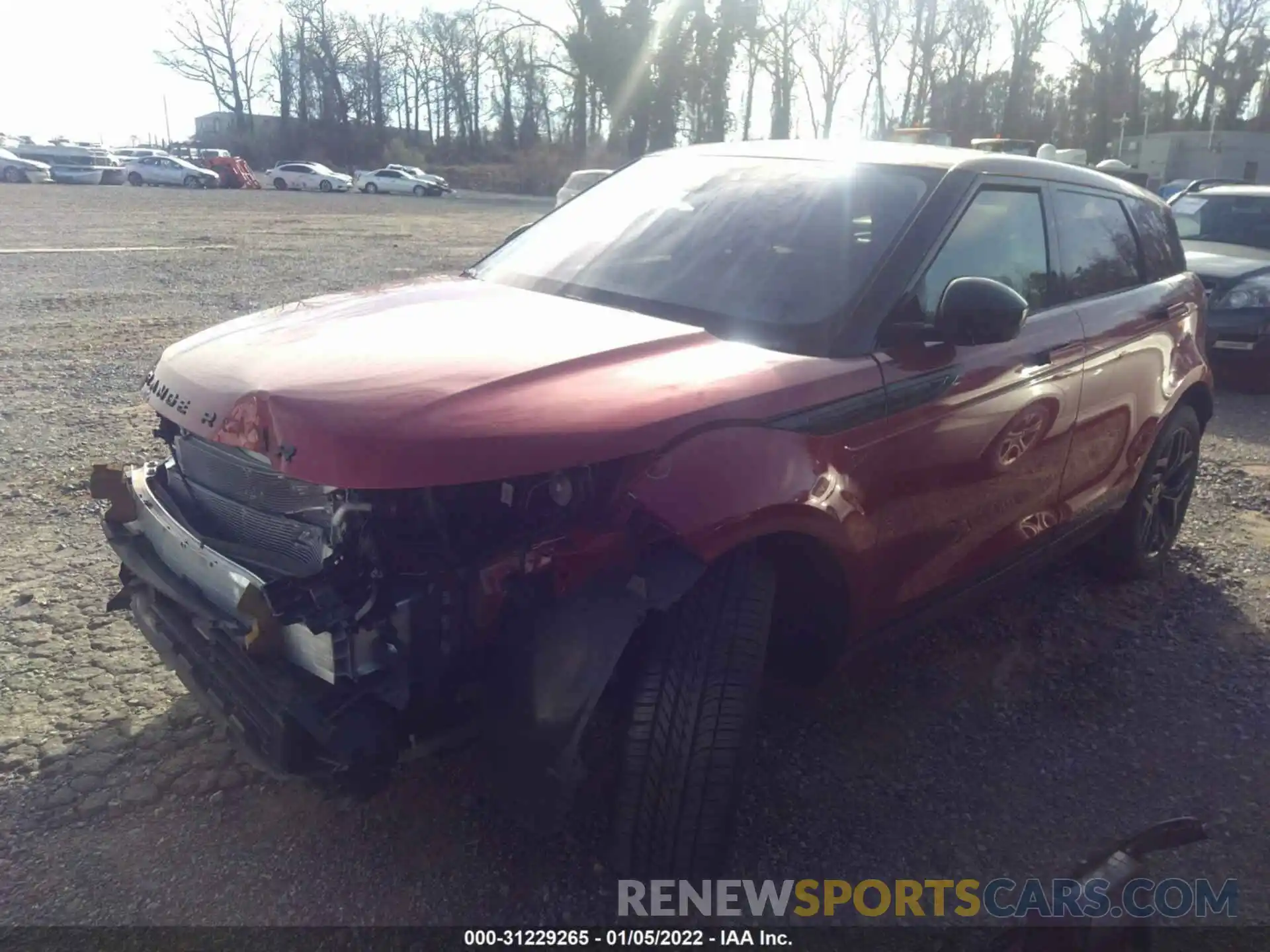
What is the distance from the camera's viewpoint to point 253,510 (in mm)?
2467

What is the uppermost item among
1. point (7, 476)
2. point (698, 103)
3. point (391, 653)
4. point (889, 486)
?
point (698, 103)

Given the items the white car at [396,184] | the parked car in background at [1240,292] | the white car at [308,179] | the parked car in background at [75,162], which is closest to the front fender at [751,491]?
the parked car in background at [1240,292]

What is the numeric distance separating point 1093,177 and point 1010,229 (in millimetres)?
931

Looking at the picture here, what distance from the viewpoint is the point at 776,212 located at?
3.20 m

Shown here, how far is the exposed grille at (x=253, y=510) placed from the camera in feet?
7.62

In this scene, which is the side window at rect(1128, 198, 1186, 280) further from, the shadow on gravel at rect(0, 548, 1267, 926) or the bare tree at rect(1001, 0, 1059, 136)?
the bare tree at rect(1001, 0, 1059, 136)

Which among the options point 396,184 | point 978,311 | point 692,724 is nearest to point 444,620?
point 692,724

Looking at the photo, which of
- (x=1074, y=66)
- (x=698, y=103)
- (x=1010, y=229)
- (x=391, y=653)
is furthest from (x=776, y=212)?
(x=1074, y=66)

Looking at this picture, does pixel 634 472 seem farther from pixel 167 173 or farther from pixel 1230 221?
pixel 167 173

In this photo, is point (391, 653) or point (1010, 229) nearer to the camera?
point (391, 653)

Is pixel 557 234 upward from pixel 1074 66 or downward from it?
downward

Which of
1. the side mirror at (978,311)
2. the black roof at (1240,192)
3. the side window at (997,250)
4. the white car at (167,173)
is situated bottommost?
the side mirror at (978,311)

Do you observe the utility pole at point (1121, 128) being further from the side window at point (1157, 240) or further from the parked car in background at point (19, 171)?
the side window at point (1157, 240)

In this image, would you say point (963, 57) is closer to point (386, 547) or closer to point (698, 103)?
point (698, 103)
